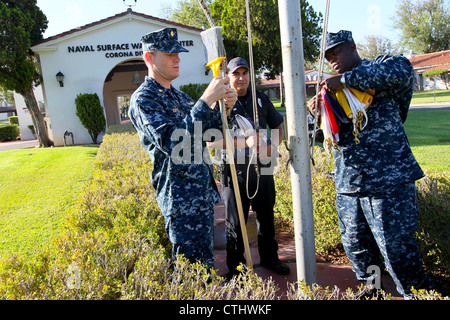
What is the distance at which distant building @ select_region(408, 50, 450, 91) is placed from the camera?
135ft

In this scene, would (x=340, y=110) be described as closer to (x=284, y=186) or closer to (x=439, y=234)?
(x=439, y=234)

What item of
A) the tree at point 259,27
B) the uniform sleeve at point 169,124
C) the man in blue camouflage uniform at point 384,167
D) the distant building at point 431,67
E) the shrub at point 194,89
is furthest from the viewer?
the distant building at point 431,67

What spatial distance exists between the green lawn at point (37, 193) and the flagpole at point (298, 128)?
366 cm

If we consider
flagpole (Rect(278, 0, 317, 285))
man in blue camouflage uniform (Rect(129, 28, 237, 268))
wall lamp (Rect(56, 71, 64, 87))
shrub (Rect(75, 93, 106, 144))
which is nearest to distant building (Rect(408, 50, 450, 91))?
shrub (Rect(75, 93, 106, 144))

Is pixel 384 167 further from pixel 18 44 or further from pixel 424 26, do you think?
pixel 424 26

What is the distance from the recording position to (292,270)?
323 cm

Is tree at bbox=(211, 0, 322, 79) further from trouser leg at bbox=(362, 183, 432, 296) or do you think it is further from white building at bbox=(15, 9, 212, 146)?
trouser leg at bbox=(362, 183, 432, 296)

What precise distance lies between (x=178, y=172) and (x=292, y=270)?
5.32 ft

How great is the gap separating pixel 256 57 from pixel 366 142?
66.9 ft

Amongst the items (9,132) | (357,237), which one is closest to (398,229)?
(357,237)

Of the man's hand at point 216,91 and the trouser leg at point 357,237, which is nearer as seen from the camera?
the man's hand at point 216,91

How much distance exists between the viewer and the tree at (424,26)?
1886 inches

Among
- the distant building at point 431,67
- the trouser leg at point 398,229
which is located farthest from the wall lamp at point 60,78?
the distant building at point 431,67

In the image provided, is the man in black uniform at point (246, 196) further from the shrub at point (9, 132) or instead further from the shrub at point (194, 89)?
the shrub at point (9, 132)
